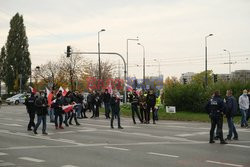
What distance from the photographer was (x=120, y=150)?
39.2 ft

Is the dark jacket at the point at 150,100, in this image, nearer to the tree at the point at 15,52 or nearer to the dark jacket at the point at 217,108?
the dark jacket at the point at 217,108

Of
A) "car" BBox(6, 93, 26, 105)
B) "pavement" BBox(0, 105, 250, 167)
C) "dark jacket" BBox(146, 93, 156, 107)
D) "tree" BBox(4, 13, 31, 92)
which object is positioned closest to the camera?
"pavement" BBox(0, 105, 250, 167)

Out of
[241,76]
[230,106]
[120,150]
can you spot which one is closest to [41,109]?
[120,150]

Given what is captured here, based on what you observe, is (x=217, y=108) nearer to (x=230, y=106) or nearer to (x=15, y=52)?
(x=230, y=106)

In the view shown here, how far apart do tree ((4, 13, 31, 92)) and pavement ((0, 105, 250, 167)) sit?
209 ft

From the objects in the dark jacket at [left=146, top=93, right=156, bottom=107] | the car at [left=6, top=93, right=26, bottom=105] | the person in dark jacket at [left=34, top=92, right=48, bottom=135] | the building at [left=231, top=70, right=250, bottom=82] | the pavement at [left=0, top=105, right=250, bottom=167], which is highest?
the building at [left=231, top=70, right=250, bottom=82]

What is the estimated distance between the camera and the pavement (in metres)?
9.88

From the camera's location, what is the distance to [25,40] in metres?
79.2

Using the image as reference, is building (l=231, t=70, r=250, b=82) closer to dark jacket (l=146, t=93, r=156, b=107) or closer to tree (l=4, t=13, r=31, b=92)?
dark jacket (l=146, t=93, r=156, b=107)

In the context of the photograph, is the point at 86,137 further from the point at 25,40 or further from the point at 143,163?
the point at 25,40

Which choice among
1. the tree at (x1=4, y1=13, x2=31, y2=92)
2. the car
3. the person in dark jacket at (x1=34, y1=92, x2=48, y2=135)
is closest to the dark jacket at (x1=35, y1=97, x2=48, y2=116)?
the person in dark jacket at (x1=34, y1=92, x2=48, y2=135)

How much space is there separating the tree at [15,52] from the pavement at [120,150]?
63.9 meters

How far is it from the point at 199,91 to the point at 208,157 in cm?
2263

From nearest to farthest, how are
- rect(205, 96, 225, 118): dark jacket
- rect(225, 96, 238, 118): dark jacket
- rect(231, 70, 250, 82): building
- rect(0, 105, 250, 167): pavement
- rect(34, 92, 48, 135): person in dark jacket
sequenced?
1. rect(0, 105, 250, 167): pavement
2. rect(205, 96, 225, 118): dark jacket
3. rect(225, 96, 238, 118): dark jacket
4. rect(34, 92, 48, 135): person in dark jacket
5. rect(231, 70, 250, 82): building
